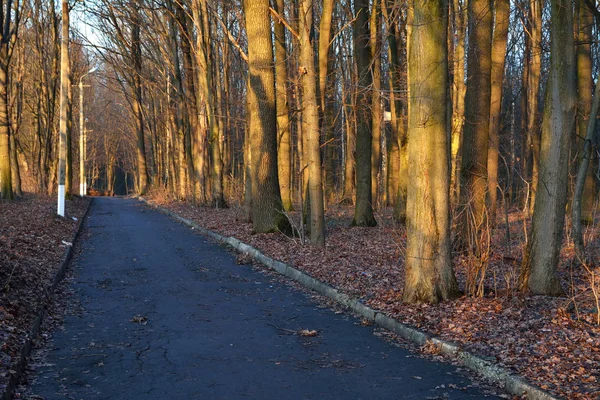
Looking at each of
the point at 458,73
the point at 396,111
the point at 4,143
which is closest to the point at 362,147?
the point at 396,111

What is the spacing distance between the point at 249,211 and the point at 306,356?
47.2 ft

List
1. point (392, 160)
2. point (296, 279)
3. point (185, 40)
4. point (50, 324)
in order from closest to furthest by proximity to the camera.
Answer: point (50, 324)
point (296, 279)
point (392, 160)
point (185, 40)

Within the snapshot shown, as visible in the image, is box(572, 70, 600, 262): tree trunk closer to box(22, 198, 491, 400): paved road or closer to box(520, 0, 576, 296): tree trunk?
box(520, 0, 576, 296): tree trunk

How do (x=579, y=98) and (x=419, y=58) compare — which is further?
(x=579, y=98)

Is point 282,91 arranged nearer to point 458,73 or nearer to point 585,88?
point 458,73

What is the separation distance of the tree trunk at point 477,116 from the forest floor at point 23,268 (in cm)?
830

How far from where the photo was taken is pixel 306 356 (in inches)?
257

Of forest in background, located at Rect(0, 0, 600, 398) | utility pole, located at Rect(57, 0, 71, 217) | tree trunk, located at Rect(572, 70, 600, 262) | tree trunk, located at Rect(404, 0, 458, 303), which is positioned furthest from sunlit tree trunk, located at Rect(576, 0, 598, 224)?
utility pole, located at Rect(57, 0, 71, 217)

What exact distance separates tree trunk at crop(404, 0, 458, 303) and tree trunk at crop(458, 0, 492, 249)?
4.76 meters

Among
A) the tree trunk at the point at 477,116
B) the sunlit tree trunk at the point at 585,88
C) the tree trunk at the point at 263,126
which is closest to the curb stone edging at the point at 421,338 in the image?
the tree trunk at the point at 263,126

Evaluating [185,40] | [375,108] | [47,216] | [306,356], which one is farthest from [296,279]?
[185,40]

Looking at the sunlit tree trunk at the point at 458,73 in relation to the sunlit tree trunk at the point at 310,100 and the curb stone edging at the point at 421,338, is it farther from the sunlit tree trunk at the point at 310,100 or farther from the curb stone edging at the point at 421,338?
the curb stone edging at the point at 421,338

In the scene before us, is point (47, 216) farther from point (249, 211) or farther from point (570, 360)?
point (570, 360)

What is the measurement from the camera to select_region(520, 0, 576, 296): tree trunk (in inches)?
321
